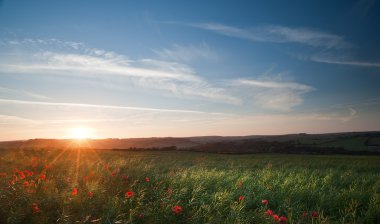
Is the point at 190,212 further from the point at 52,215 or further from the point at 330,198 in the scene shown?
the point at 330,198

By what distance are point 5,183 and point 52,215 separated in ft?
6.90

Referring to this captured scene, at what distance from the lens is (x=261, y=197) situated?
700cm

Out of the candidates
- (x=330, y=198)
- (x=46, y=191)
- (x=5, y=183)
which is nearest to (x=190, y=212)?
(x=46, y=191)

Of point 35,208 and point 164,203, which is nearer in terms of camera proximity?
point 35,208

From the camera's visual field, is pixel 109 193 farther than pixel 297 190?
No

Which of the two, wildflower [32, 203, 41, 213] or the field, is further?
the field

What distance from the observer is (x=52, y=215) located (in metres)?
5.12

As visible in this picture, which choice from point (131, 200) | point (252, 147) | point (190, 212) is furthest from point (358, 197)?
point (252, 147)

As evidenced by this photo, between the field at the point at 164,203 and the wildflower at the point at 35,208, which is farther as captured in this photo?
the field at the point at 164,203

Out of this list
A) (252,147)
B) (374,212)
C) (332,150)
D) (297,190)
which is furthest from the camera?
(252,147)

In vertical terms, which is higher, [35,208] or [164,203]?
[35,208]

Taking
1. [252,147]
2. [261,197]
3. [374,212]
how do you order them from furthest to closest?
1. [252,147]
2. [261,197]
3. [374,212]

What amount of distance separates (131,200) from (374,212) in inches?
207

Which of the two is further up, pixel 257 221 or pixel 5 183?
pixel 5 183
